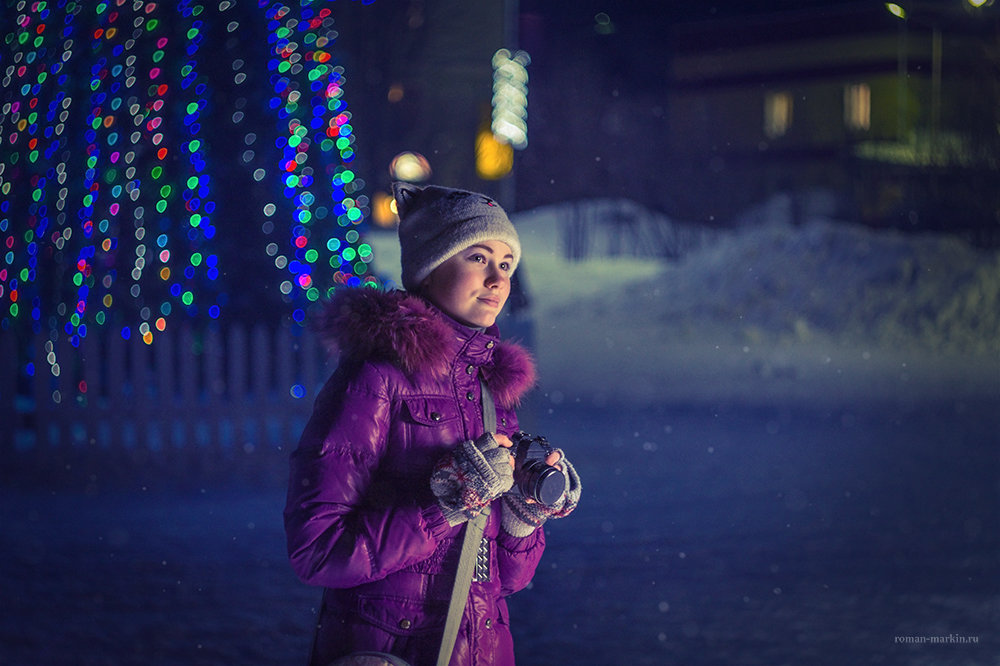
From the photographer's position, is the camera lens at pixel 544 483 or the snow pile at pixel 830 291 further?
the snow pile at pixel 830 291

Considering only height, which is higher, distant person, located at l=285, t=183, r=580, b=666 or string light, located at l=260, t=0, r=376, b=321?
string light, located at l=260, t=0, r=376, b=321

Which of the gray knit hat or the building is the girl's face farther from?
the building

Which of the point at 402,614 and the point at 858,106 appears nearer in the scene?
the point at 402,614

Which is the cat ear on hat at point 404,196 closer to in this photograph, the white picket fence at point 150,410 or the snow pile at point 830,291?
the white picket fence at point 150,410

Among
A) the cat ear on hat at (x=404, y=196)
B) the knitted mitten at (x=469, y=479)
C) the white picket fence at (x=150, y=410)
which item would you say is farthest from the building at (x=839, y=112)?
the knitted mitten at (x=469, y=479)

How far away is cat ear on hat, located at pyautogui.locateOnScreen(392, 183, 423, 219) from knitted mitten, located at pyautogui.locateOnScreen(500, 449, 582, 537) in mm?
658

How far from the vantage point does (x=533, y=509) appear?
197cm

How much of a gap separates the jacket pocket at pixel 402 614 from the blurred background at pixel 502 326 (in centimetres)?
215

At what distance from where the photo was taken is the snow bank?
11.2 m

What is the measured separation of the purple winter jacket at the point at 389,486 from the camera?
5.81ft

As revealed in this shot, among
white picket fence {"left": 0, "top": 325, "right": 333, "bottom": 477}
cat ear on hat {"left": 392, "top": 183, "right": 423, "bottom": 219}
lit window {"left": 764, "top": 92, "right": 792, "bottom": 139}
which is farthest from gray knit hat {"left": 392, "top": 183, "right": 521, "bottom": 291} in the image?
lit window {"left": 764, "top": 92, "right": 792, "bottom": 139}

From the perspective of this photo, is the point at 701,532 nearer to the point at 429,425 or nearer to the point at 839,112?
the point at 429,425

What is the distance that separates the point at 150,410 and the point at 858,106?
13.7 m

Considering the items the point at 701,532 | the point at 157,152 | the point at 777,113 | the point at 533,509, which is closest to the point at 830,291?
the point at 777,113
